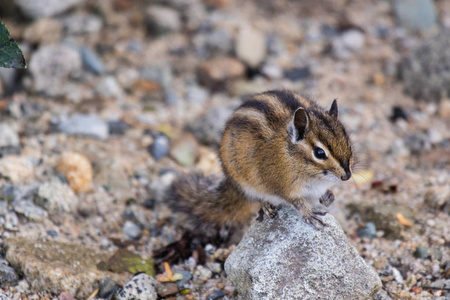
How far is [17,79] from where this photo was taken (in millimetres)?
6793

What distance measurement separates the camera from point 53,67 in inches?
271

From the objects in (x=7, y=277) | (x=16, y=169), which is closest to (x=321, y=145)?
(x=7, y=277)

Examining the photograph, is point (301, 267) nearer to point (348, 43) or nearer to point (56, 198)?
point (56, 198)

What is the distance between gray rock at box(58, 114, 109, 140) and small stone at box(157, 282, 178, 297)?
251 cm

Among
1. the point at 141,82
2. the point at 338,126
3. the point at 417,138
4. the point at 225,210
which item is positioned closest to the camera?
the point at 338,126

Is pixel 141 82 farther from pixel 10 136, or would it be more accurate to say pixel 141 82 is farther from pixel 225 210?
pixel 225 210

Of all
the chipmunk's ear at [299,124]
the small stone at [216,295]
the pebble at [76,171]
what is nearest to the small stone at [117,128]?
the pebble at [76,171]

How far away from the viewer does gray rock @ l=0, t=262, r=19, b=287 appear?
12.6ft

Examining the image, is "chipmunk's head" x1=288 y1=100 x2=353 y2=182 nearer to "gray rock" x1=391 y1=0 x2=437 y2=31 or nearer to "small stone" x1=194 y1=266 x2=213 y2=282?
"small stone" x1=194 y1=266 x2=213 y2=282

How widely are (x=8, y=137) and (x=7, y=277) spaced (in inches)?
82.9

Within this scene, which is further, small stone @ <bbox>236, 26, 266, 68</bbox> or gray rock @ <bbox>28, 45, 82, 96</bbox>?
small stone @ <bbox>236, 26, 266, 68</bbox>

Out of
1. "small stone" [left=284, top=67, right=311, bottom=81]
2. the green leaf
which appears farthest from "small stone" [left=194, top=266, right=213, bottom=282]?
"small stone" [left=284, top=67, right=311, bottom=81]

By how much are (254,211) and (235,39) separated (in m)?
3.73

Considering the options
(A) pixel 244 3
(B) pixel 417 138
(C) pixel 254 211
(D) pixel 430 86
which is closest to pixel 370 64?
(D) pixel 430 86
